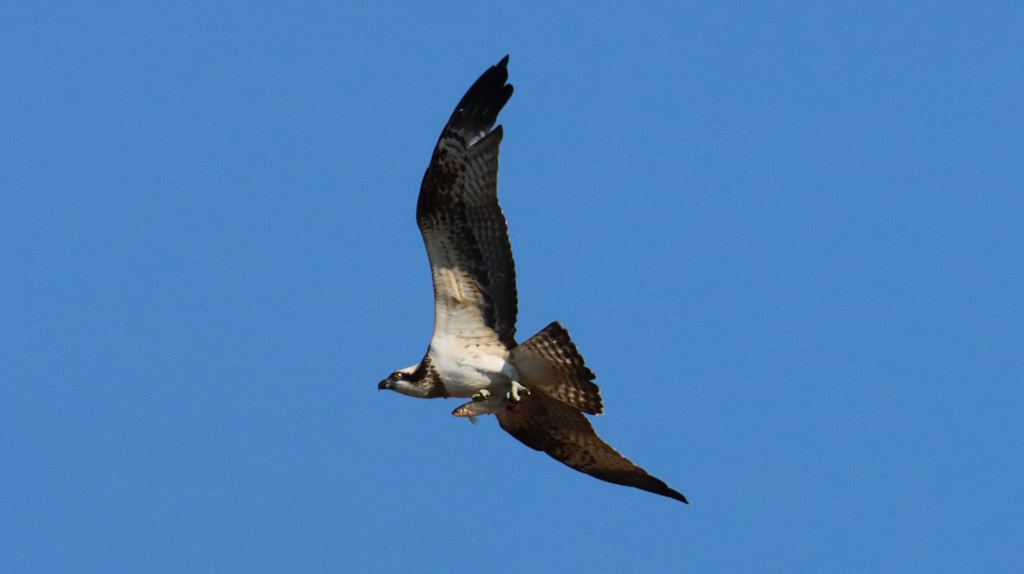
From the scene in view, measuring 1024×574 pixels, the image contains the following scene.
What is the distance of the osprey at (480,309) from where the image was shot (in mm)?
12617

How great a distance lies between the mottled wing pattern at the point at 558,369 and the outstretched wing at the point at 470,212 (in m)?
0.55

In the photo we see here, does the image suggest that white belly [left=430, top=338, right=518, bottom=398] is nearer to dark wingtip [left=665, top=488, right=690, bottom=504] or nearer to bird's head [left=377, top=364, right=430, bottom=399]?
bird's head [left=377, top=364, right=430, bottom=399]

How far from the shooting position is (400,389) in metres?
13.2

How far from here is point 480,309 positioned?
42.8 feet

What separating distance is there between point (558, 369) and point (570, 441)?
1.44 metres

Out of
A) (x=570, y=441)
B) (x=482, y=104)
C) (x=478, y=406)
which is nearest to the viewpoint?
(x=482, y=104)

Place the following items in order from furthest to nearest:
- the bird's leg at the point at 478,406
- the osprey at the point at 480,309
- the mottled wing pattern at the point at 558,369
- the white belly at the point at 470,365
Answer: the bird's leg at the point at 478,406 < the white belly at the point at 470,365 < the osprey at the point at 480,309 < the mottled wing pattern at the point at 558,369

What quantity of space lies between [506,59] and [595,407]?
9.53 ft

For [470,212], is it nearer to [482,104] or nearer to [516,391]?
[482,104]

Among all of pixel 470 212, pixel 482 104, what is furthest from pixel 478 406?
pixel 482 104

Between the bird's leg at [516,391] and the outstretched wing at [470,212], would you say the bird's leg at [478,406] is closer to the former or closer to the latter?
the bird's leg at [516,391]

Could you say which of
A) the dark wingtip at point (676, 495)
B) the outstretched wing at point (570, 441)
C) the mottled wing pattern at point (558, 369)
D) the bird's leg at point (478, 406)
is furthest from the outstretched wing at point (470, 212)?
the dark wingtip at point (676, 495)

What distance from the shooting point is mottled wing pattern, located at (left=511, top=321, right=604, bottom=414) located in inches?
492

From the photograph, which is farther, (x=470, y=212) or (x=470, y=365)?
(x=470, y=365)
